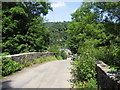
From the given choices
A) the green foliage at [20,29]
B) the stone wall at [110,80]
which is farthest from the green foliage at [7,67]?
the green foliage at [20,29]

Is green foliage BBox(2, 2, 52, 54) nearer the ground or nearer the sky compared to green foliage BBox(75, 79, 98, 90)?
nearer the sky

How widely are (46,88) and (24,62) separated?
4664 mm

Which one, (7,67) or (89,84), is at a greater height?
(7,67)

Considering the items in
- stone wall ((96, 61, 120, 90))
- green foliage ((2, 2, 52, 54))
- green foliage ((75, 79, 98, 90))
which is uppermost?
green foliage ((2, 2, 52, 54))

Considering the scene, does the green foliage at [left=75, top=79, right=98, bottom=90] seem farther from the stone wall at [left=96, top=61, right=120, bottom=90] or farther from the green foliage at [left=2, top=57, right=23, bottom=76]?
the green foliage at [left=2, top=57, right=23, bottom=76]

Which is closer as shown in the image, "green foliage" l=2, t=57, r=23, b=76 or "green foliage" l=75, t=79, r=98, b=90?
"green foliage" l=75, t=79, r=98, b=90

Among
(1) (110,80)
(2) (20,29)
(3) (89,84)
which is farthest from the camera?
(2) (20,29)

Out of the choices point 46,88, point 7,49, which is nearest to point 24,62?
point 46,88

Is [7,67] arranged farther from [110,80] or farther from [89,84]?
[110,80]

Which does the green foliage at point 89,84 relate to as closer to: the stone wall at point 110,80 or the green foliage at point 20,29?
the stone wall at point 110,80

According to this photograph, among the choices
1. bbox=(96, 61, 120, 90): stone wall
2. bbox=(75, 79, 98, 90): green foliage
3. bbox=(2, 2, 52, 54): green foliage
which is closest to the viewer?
bbox=(96, 61, 120, 90): stone wall

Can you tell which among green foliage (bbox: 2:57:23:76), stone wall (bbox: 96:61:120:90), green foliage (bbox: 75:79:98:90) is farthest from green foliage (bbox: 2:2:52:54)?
stone wall (bbox: 96:61:120:90)

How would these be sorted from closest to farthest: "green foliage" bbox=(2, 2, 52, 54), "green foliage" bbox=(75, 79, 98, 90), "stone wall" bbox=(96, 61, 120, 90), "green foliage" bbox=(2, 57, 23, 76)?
"stone wall" bbox=(96, 61, 120, 90), "green foliage" bbox=(75, 79, 98, 90), "green foliage" bbox=(2, 57, 23, 76), "green foliage" bbox=(2, 2, 52, 54)

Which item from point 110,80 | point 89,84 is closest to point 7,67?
point 89,84
